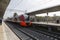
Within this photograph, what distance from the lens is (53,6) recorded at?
26781 mm

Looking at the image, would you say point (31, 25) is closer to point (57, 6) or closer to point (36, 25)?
point (36, 25)

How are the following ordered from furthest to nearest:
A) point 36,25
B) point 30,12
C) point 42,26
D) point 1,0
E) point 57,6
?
point 30,12, point 36,25, point 42,26, point 57,6, point 1,0

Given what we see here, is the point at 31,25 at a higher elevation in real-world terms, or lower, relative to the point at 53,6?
lower

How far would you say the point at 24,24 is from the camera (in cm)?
3356

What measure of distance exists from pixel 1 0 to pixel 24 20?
14104mm

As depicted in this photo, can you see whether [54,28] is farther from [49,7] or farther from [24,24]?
[24,24]

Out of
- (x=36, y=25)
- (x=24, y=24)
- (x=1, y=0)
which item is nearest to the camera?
(x=1, y=0)

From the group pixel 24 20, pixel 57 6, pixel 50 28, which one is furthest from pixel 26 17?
pixel 50 28

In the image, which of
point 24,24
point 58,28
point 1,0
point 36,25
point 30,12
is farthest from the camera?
point 30,12

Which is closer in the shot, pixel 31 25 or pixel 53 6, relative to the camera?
pixel 53 6

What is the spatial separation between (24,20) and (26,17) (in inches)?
43.6

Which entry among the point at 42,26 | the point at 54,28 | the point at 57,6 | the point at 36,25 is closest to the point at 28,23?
the point at 36,25

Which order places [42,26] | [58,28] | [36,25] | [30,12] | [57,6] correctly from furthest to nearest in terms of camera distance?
1. [30,12]
2. [36,25]
3. [42,26]
4. [57,6]
5. [58,28]

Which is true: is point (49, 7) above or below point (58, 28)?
above
